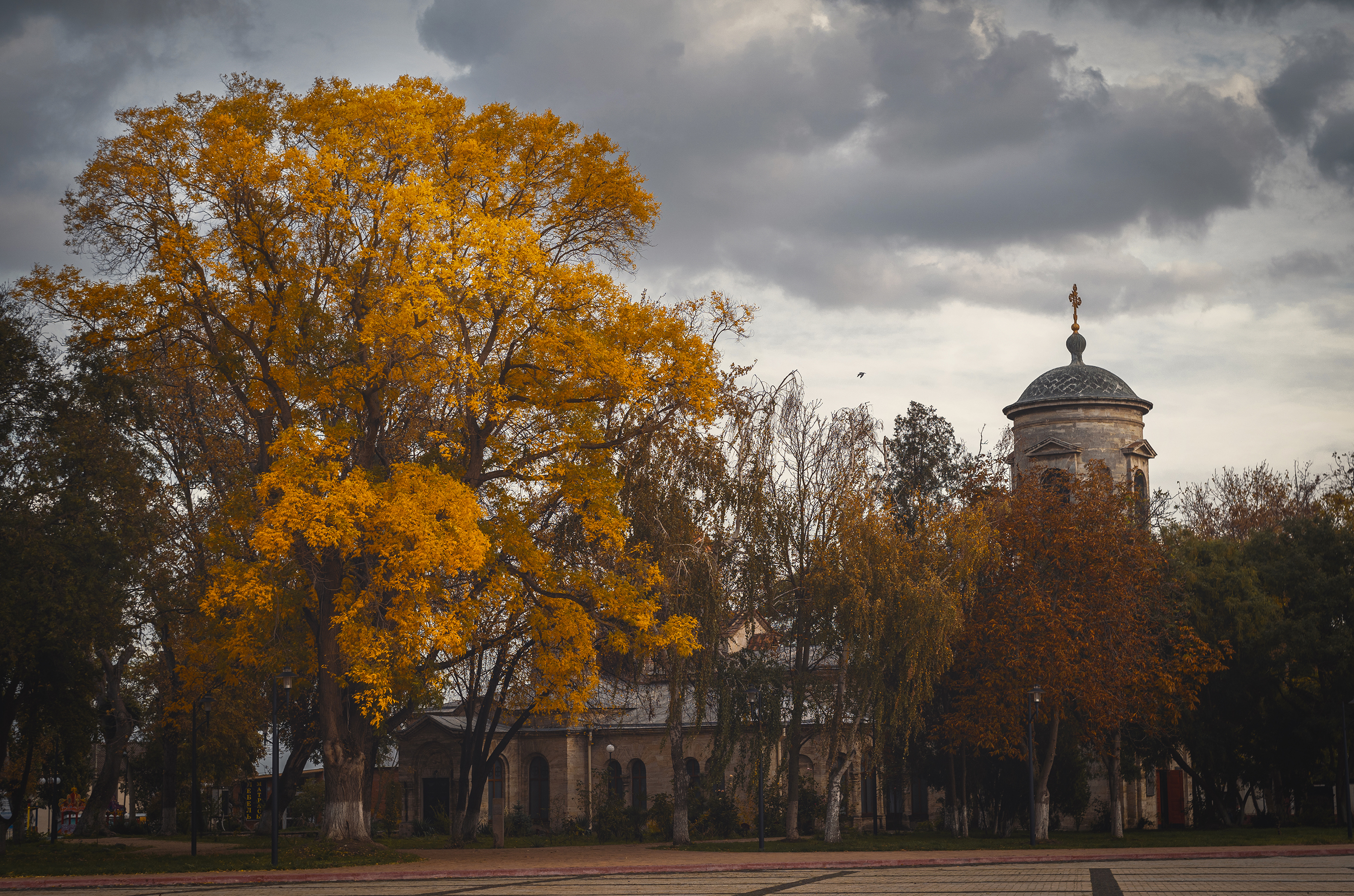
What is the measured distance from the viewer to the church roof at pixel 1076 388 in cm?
4888

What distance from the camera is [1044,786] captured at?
3406cm

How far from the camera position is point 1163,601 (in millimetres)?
36406

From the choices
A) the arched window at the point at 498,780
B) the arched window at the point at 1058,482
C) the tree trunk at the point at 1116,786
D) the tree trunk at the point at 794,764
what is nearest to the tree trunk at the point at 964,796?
the tree trunk at the point at 1116,786

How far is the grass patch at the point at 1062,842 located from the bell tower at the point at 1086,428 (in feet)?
53.7

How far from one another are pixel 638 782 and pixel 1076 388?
24809 mm

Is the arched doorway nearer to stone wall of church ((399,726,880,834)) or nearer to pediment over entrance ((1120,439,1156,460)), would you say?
stone wall of church ((399,726,880,834))

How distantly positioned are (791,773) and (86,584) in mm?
19153

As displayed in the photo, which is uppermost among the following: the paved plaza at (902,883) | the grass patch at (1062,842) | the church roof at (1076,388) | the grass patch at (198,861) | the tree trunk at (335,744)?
the church roof at (1076,388)

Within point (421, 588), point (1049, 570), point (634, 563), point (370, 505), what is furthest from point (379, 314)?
point (1049, 570)

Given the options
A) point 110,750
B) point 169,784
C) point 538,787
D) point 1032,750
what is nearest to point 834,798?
point 1032,750

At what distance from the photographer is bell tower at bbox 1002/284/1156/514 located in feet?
159

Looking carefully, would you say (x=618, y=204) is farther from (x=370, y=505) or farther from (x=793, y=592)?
(x=793, y=592)

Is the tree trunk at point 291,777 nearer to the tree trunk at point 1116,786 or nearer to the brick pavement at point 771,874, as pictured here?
the brick pavement at point 771,874

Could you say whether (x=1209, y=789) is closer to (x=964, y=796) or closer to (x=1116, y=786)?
(x=1116, y=786)
